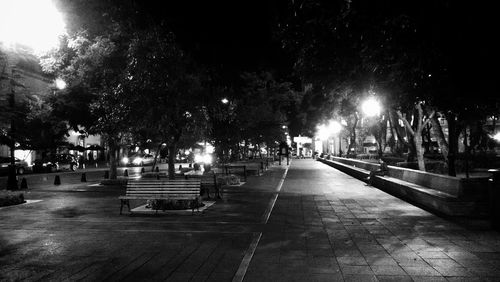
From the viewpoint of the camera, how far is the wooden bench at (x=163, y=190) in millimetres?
10727

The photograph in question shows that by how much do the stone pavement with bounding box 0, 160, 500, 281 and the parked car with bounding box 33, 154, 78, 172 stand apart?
28.9 metres

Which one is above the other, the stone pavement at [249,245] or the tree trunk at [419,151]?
the tree trunk at [419,151]

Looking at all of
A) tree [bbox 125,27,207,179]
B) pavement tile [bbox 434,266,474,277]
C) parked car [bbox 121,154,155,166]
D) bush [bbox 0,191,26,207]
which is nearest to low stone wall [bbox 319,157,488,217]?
pavement tile [bbox 434,266,474,277]

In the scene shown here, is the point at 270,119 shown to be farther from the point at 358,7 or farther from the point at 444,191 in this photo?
the point at 358,7

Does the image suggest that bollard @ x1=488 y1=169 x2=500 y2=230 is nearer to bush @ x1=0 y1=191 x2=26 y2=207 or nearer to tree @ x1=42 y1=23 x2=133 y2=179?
tree @ x1=42 y1=23 x2=133 y2=179

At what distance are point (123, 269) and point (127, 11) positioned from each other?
22.3 ft

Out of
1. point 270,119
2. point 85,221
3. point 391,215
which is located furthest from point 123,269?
point 270,119

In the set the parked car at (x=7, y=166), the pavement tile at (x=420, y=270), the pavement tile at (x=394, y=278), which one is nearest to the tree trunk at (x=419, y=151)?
the pavement tile at (x=420, y=270)

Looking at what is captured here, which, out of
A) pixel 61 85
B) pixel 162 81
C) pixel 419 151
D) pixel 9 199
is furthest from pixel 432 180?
pixel 61 85

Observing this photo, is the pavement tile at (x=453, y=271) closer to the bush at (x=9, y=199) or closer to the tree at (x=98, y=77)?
the tree at (x=98, y=77)

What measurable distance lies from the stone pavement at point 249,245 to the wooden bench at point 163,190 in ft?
1.87

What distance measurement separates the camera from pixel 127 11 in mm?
10031

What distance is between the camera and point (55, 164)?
39906mm

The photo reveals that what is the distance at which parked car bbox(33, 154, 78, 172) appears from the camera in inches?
1490
